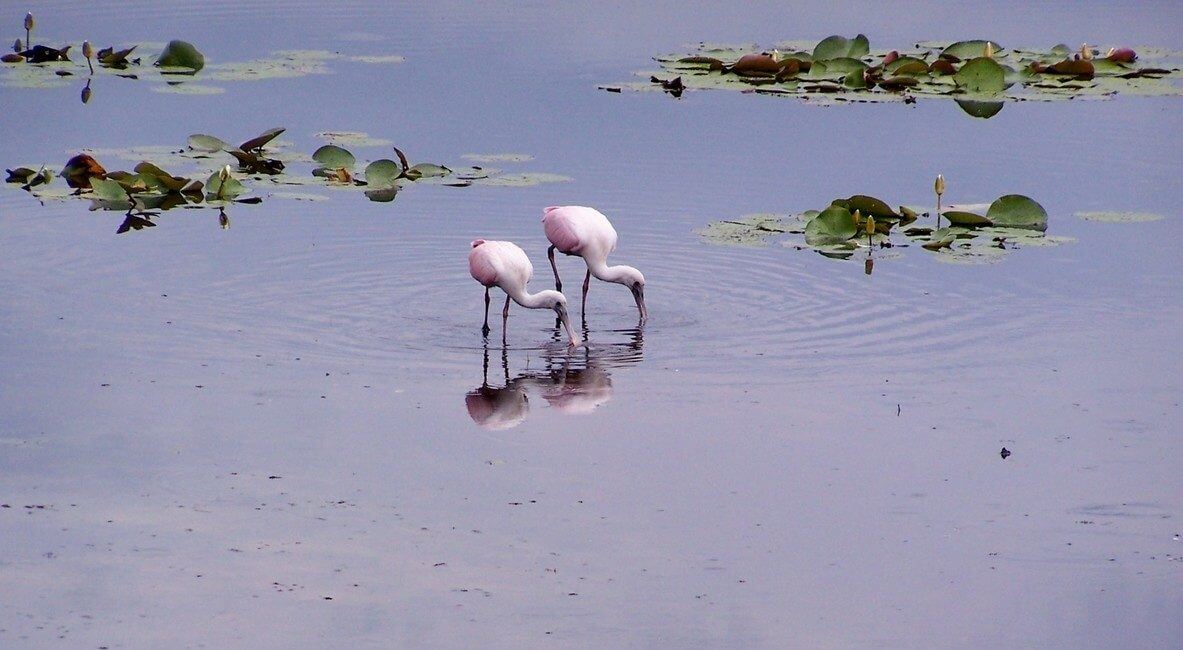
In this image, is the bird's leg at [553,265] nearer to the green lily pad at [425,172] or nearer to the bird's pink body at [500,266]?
the bird's pink body at [500,266]

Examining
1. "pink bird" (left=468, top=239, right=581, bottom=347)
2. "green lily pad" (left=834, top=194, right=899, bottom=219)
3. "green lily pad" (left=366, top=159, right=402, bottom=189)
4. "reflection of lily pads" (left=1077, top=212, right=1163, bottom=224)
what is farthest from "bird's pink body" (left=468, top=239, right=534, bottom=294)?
"reflection of lily pads" (left=1077, top=212, right=1163, bottom=224)

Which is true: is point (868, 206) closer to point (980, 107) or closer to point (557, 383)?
point (557, 383)

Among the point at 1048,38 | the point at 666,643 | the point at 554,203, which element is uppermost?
the point at 1048,38

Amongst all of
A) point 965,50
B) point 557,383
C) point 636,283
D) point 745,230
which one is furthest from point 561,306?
point 965,50

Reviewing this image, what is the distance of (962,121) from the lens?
17.6 metres

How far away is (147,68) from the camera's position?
19.5 metres

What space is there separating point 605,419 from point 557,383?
0.73 m

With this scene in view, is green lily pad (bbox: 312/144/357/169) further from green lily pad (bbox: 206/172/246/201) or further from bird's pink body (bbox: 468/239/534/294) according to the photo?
bird's pink body (bbox: 468/239/534/294)

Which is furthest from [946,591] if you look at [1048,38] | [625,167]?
[1048,38]

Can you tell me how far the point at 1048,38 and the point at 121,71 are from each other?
11566 millimetres

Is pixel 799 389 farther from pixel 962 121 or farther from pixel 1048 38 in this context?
pixel 1048 38

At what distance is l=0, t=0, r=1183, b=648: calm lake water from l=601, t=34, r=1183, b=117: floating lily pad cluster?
187 centimetres

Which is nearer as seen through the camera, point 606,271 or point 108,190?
point 606,271

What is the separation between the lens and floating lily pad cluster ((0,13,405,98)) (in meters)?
18.4
